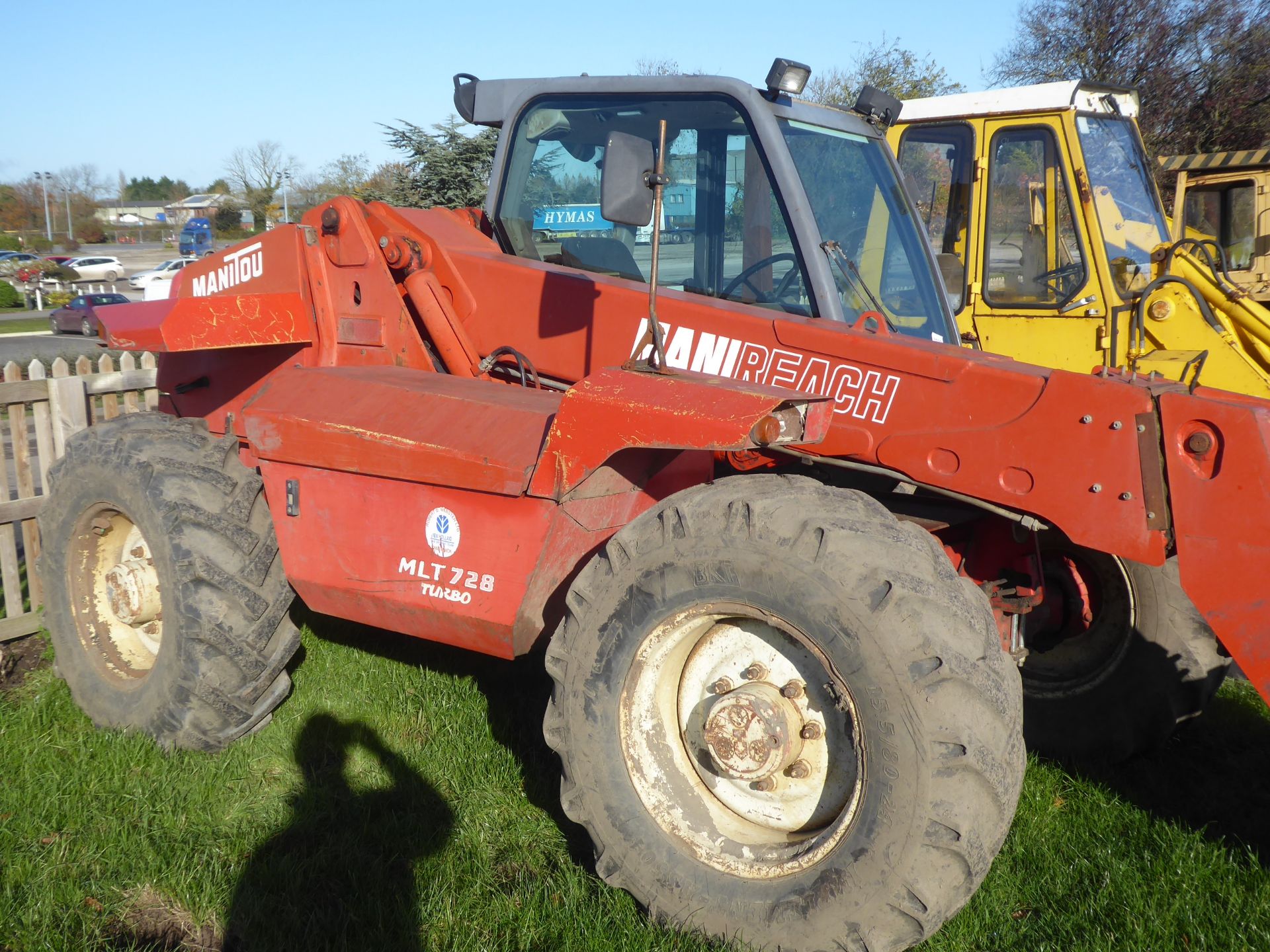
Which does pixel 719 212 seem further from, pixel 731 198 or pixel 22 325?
pixel 22 325

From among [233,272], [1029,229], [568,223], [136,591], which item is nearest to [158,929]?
[136,591]

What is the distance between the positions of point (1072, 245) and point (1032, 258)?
26cm

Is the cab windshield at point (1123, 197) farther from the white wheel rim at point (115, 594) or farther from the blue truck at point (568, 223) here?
the white wheel rim at point (115, 594)

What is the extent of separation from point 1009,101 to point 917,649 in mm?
5401

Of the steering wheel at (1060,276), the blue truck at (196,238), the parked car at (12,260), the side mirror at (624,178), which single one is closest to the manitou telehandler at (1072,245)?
the steering wheel at (1060,276)

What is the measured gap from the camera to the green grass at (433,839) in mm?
3180

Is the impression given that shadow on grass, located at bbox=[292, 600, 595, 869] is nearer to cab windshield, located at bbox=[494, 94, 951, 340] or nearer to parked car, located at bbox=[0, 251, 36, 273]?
cab windshield, located at bbox=[494, 94, 951, 340]

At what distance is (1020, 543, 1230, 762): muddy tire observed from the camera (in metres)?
4.07

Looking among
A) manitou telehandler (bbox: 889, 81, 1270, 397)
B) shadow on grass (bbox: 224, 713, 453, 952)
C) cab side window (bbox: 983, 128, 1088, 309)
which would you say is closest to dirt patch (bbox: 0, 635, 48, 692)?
shadow on grass (bbox: 224, 713, 453, 952)

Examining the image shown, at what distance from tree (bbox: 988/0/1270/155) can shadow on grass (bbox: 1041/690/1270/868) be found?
19.4 m

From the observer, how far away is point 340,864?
138 inches

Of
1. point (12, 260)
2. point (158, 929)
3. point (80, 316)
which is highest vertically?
point (158, 929)

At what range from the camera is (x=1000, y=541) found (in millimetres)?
3904

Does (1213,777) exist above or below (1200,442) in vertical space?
below
